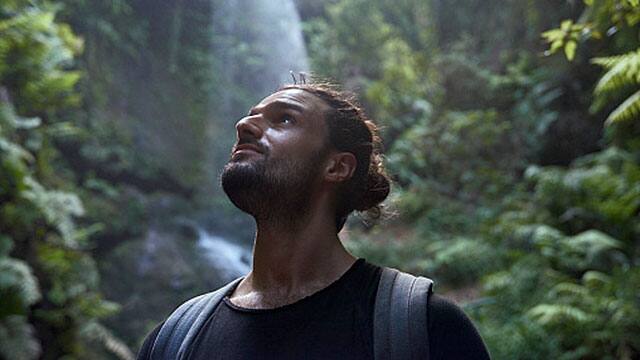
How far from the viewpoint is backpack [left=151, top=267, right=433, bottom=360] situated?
1189 millimetres

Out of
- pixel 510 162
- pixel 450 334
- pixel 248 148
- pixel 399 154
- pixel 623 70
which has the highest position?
pixel 399 154

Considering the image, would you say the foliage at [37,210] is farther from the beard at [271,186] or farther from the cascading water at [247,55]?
the cascading water at [247,55]

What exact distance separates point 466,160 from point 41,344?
21.4 feet

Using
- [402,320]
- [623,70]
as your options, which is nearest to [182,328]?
[402,320]

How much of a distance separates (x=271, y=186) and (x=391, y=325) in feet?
1.62

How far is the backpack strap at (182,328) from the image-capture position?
56.6 inches

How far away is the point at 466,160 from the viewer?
9.27 metres

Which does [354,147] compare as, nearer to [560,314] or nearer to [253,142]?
[253,142]

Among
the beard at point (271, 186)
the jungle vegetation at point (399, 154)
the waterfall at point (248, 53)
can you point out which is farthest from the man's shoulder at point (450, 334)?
the waterfall at point (248, 53)

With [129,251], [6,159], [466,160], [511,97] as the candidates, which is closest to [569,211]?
[466,160]

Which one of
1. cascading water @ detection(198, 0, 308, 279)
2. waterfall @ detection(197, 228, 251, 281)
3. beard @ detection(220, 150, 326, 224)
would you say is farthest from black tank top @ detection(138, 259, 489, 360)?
cascading water @ detection(198, 0, 308, 279)

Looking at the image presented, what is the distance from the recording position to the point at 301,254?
5.03 feet

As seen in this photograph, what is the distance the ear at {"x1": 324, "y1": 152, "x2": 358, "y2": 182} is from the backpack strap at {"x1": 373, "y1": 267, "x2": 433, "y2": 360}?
15.2 inches

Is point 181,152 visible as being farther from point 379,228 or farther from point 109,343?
point 109,343
